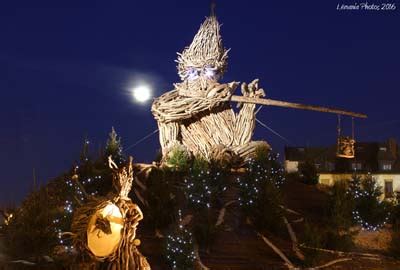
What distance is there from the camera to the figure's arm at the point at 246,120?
15.9 metres

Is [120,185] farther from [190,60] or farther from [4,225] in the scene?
[190,60]

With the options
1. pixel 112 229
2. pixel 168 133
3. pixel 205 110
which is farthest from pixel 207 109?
pixel 112 229

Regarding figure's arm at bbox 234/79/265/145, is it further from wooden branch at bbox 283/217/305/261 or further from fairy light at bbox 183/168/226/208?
wooden branch at bbox 283/217/305/261

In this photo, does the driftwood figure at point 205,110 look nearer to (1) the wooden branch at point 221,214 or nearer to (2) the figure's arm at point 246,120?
(2) the figure's arm at point 246,120

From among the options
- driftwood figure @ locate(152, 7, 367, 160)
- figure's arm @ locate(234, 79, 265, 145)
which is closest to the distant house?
figure's arm @ locate(234, 79, 265, 145)

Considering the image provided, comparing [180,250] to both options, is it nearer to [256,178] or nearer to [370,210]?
[256,178]

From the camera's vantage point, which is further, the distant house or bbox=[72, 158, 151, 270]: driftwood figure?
the distant house

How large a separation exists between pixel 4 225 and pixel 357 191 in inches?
320

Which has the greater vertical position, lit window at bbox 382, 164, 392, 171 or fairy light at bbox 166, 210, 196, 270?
lit window at bbox 382, 164, 392, 171

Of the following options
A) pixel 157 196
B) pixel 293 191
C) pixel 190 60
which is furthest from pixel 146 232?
pixel 190 60

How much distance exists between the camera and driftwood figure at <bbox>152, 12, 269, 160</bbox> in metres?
15.5

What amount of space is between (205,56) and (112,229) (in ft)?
40.4

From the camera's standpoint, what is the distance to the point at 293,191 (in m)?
14.7

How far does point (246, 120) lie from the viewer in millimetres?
15930
